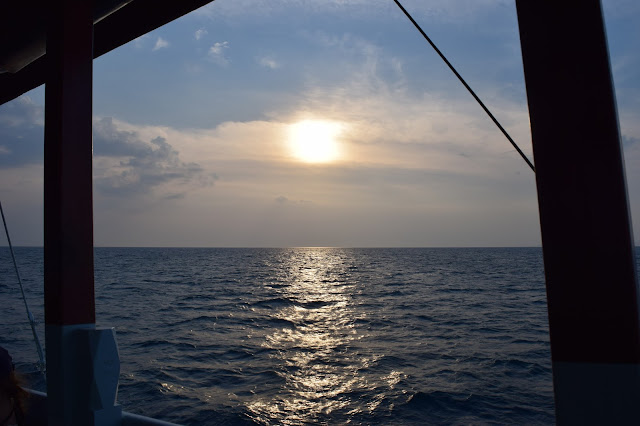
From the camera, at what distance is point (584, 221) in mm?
1235

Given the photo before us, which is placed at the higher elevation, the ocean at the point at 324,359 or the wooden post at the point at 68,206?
the wooden post at the point at 68,206

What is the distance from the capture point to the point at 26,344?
12.3 m

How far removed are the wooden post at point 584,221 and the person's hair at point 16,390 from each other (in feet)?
4.78

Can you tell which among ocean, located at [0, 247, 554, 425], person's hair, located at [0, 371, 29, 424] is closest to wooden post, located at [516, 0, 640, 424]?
person's hair, located at [0, 371, 29, 424]

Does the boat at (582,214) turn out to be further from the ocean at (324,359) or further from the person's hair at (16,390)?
the ocean at (324,359)

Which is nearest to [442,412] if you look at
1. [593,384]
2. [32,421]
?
[32,421]

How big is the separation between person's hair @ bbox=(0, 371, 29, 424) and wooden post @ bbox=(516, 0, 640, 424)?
1458 millimetres

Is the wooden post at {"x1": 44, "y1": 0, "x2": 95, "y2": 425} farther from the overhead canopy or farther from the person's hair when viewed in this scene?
the person's hair

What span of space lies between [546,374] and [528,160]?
34.9 ft

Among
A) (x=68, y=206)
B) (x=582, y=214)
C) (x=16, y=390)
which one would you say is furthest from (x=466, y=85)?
(x=68, y=206)

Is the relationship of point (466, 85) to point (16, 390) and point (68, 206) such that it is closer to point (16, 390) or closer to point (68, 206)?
point (16, 390)

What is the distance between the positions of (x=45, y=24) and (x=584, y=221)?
3.63 m

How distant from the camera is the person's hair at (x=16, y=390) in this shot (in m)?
1.17

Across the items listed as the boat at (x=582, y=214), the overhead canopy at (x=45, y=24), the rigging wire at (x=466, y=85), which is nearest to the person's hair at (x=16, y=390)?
the boat at (x=582, y=214)
